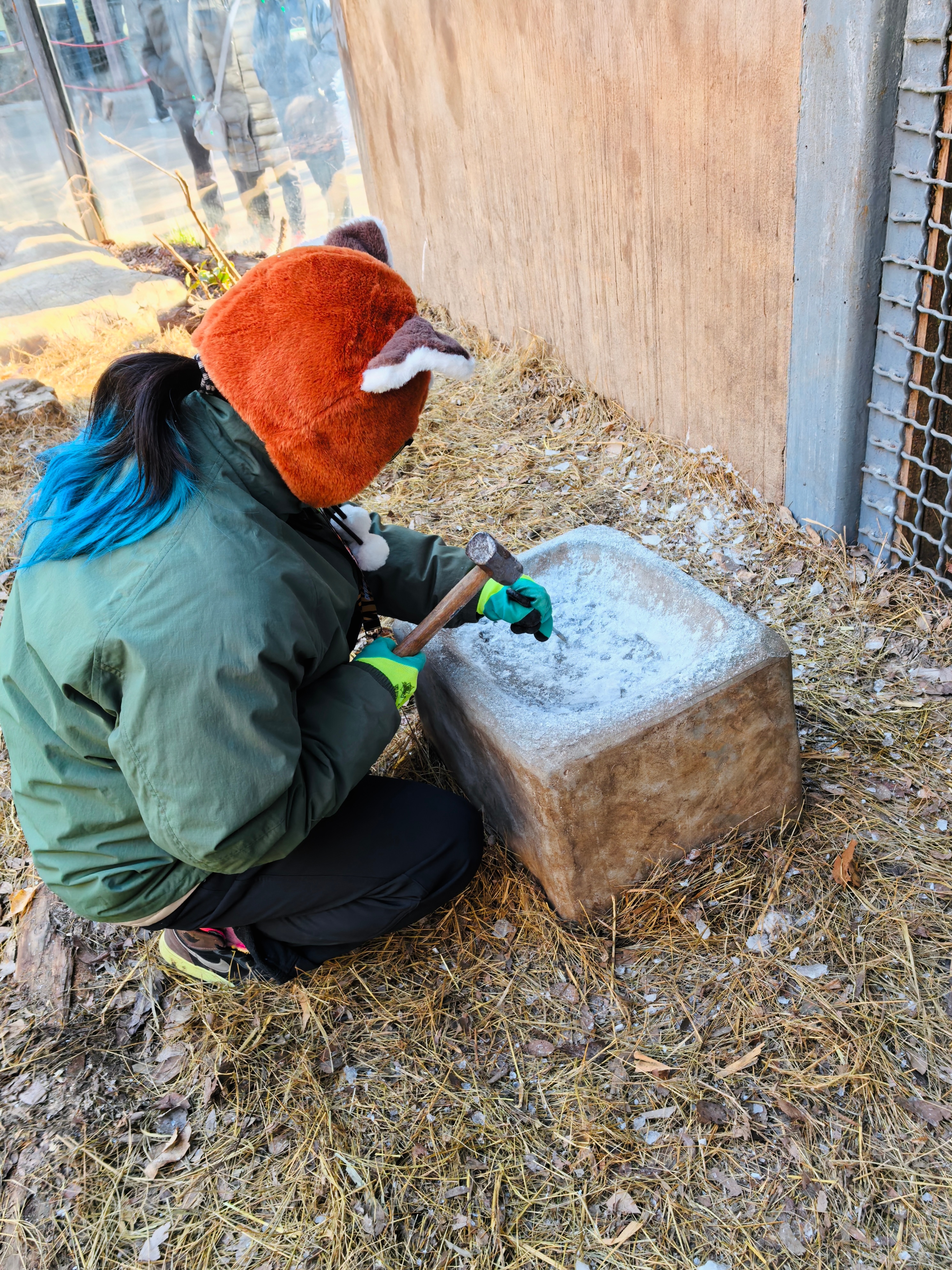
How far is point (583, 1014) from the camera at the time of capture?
6.27 feet

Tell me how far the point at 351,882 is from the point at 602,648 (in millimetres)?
797

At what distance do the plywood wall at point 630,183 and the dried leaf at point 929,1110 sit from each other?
182cm

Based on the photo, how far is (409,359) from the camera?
1470mm

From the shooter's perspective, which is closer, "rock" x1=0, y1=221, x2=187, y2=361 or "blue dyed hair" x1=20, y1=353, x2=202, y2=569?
"blue dyed hair" x1=20, y1=353, x2=202, y2=569

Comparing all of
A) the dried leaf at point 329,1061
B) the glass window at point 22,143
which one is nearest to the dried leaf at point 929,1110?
the dried leaf at point 329,1061

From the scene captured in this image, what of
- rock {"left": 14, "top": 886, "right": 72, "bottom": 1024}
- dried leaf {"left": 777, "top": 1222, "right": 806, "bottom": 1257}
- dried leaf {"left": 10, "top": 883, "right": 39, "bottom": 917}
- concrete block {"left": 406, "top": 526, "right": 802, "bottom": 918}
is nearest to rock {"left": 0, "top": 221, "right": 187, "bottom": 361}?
dried leaf {"left": 10, "top": 883, "right": 39, "bottom": 917}

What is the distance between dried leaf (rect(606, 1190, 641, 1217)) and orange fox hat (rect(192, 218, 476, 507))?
124 cm

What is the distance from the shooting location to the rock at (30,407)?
5.02m

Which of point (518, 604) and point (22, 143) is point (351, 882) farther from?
point (22, 143)

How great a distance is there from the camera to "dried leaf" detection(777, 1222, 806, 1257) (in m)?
1.51

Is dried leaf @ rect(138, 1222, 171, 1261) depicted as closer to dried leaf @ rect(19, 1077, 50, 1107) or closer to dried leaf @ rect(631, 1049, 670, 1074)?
dried leaf @ rect(19, 1077, 50, 1107)

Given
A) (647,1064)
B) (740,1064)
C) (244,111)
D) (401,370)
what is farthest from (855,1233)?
(244,111)

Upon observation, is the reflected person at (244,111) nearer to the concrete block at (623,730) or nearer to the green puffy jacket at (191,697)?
the concrete block at (623,730)

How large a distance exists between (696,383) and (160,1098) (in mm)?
2526
